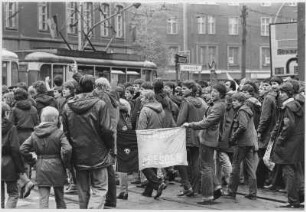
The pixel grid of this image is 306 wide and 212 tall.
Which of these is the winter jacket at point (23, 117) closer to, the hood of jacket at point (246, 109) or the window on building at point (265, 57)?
the hood of jacket at point (246, 109)

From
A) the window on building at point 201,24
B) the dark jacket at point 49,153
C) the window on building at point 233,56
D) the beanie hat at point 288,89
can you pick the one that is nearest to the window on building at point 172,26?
the window on building at point 201,24

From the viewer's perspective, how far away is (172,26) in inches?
2143

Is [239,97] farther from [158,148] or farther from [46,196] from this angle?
[46,196]

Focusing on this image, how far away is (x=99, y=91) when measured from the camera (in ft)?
28.5

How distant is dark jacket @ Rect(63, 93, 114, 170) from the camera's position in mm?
7230

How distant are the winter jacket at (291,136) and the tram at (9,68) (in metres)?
11.4

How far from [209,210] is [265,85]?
11.2 ft

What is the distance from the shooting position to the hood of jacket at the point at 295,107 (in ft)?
27.2

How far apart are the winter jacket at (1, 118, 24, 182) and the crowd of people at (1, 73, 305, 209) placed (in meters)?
0.01

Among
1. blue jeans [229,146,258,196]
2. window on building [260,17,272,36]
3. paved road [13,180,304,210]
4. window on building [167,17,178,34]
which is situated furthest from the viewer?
window on building [167,17,178,34]

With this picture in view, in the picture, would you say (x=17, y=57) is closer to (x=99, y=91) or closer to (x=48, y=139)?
(x=99, y=91)

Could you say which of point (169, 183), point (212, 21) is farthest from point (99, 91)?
point (212, 21)

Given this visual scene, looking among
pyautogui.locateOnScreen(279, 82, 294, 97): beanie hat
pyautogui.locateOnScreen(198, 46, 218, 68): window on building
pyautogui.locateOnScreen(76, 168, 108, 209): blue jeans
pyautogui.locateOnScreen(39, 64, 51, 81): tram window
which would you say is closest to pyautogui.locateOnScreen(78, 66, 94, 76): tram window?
pyautogui.locateOnScreen(39, 64, 51, 81): tram window

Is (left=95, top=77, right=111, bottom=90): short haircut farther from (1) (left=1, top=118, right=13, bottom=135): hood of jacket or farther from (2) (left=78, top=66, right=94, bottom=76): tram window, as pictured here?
(2) (left=78, top=66, right=94, bottom=76): tram window
